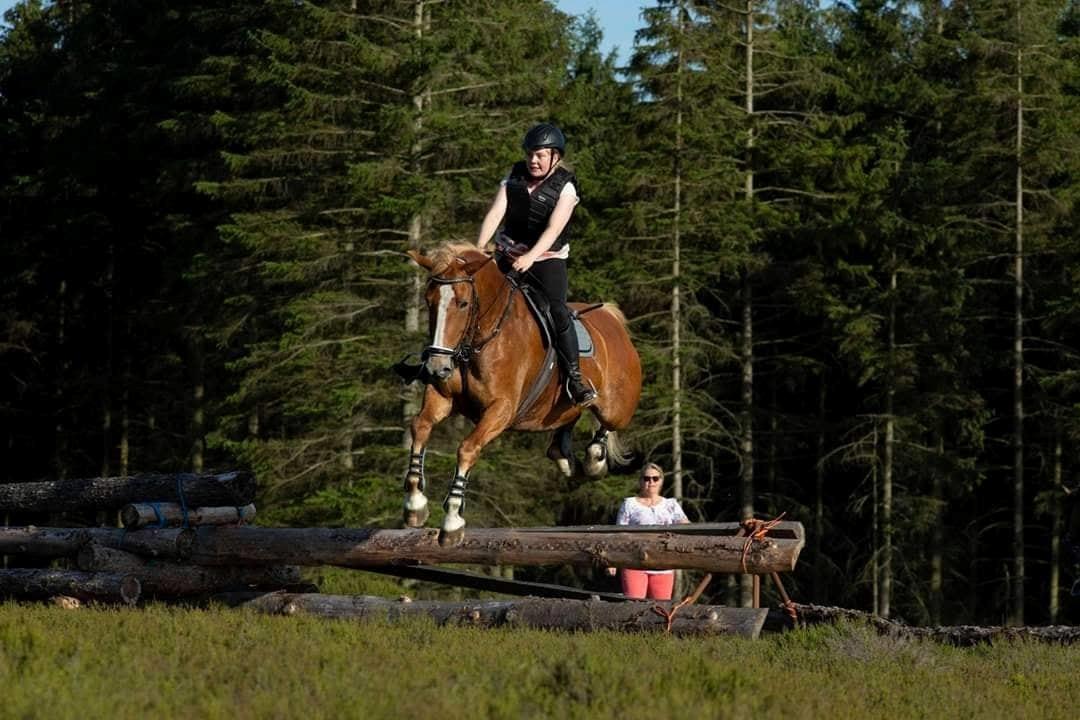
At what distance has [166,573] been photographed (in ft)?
49.9

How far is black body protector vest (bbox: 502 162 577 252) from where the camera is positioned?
13703 mm

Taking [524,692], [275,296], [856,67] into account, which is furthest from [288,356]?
[524,692]

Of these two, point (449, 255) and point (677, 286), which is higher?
point (677, 286)

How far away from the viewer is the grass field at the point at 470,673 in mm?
8984

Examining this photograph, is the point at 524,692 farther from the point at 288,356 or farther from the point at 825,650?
the point at 288,356

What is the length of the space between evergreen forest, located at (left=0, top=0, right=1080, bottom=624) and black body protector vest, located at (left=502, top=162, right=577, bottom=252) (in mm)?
14284

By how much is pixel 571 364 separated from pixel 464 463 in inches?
66.9

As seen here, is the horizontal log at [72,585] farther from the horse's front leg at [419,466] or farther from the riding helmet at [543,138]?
the riding helmet at [543,138]

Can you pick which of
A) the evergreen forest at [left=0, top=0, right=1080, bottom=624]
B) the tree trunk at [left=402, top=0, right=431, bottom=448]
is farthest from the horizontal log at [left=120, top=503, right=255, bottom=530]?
the tree trunk at [left=402, top=0, right=431, bottom=448]

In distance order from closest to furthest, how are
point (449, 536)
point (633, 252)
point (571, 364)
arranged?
point (449, 536) → point (571, 364) → point (633, 252)

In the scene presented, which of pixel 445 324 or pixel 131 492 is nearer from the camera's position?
pixel 445 324

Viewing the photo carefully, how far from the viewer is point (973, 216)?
3825 centimetres

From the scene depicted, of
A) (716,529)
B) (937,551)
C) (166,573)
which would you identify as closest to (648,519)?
(716,529)

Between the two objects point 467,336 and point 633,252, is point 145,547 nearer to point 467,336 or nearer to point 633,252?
point 467,336
